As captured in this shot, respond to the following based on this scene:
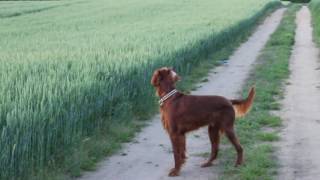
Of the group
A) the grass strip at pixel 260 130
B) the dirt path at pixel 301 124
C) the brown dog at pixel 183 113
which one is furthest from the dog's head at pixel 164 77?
the dirt path at pixel 301 124

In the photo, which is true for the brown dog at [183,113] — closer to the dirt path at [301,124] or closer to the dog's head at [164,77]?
the dog's head at [164,77]

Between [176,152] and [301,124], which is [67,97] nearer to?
[176,152]

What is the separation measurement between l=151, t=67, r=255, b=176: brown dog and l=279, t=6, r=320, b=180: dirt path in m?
0.81

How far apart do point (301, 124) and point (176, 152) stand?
3397 mm

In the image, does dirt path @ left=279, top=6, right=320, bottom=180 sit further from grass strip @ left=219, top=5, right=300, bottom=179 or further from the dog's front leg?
the dog's front leg

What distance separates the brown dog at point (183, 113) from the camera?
6871mm

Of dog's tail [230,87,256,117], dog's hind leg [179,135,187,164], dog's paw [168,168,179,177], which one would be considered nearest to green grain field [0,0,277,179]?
dog's paw [168,168,179,177]

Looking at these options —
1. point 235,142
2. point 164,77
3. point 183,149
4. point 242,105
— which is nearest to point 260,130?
point 242,105

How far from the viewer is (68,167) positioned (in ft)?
23.7

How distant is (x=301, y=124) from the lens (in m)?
9.63

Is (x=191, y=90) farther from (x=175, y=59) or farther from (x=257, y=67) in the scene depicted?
(x=257, y=67)

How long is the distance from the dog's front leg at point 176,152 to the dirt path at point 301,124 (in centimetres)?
114

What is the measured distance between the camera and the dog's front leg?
6.87 m

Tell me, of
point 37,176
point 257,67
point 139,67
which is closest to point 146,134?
point 139,67
